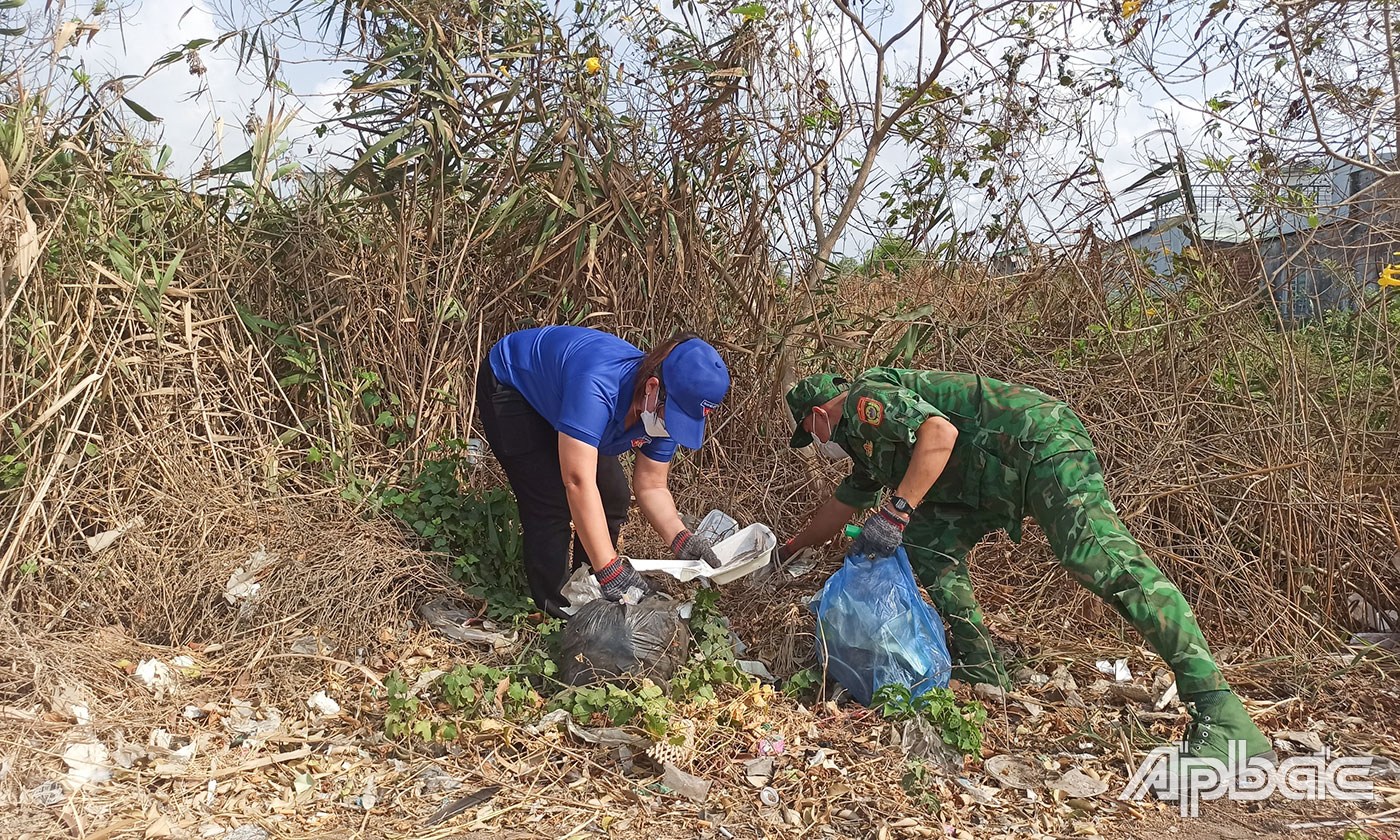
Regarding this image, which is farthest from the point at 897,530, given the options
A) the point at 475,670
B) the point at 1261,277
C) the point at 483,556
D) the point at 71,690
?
the point at 71,690

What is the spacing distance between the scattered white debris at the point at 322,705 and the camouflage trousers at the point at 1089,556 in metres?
2.07

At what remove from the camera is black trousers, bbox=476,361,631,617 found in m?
3.34

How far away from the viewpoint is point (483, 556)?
377cm

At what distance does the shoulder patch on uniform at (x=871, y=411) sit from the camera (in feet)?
9.43

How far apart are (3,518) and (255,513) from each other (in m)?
0.86

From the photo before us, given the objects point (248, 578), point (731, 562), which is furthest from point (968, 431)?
point (248, 578)

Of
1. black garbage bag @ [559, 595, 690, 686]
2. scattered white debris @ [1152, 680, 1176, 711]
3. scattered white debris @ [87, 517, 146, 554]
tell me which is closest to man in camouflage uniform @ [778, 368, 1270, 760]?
scattered white debris @ [1152, 680, 1176, 711]

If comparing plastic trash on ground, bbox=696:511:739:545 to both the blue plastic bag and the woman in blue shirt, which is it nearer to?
the woman in blue shirt

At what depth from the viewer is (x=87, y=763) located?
2588mm

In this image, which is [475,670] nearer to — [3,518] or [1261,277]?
[3,518]

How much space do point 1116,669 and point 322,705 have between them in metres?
2.83

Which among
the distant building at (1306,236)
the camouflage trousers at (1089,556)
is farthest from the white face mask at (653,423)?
the distant building at (1306,236)

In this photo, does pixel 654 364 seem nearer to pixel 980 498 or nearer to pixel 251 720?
pixel 980 498

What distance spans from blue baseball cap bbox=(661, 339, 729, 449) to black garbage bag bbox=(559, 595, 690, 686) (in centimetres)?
60
